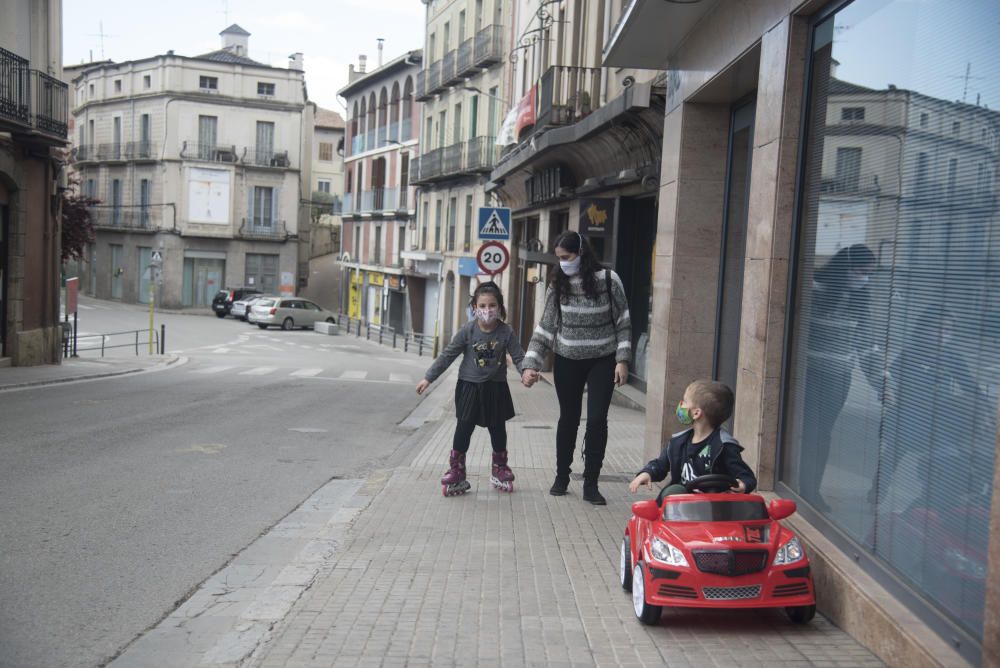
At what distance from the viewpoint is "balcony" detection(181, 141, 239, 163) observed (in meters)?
59.8

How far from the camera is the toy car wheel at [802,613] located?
15.1ft

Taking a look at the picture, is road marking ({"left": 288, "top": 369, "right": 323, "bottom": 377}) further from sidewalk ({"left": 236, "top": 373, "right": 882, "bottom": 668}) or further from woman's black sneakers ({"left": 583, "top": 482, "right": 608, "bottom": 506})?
woman's black sneakers ({"left": 583, "top": 482, "right": 608, "bottom": 506})

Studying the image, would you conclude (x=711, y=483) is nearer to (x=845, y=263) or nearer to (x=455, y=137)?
(x=845, y=263)

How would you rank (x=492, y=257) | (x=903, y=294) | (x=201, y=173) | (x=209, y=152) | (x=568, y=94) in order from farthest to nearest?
(x=209, y=152) → (x=201, y=173) → (x=568, y=94) → (x=492, y=257) → (x=903, y=294)

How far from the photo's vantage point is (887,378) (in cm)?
453

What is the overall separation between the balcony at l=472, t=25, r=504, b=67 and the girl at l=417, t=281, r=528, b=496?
94.5ft

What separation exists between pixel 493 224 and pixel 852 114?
11.7m

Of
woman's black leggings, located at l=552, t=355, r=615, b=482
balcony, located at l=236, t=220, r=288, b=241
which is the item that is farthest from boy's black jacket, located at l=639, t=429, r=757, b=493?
balcony, located at l=236, t=220, r=288, b=241

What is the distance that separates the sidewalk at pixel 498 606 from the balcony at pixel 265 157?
55.8 m

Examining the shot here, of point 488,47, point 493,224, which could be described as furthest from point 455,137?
point 493,224

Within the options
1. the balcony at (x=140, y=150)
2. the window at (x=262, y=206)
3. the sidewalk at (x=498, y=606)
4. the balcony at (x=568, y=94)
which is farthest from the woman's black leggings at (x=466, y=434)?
the balcony at (x=140, y=150)

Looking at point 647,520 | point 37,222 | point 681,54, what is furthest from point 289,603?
point 37,222

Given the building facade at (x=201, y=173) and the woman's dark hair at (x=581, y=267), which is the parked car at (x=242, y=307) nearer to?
the building facade at (x=201, y=173)

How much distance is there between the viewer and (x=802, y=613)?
464cm
